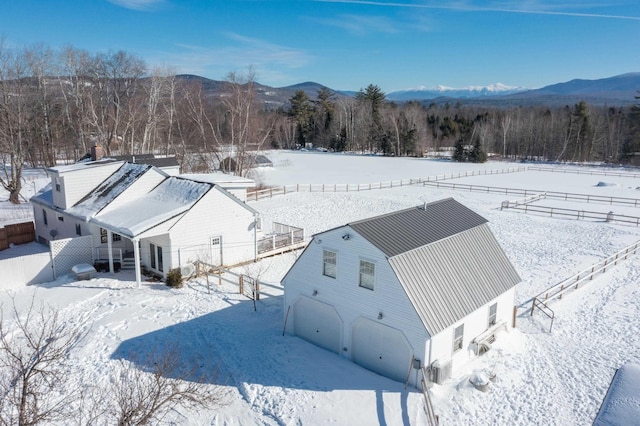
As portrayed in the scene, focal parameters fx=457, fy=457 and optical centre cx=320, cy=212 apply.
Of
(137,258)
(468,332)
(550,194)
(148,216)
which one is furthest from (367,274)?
(550,194)

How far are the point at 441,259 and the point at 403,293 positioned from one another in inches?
89.3

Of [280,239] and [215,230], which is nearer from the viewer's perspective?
[215,230]

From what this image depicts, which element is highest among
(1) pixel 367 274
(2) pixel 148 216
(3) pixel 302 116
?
(3) pixel 302 116

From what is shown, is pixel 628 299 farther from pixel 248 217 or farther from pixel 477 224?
pixel 248 217

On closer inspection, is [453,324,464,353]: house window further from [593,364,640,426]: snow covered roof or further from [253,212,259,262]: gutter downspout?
[253,212,259,262]: gutter downspout

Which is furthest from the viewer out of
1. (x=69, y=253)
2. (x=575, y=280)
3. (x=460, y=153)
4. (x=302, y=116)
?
(x=302, y=116)

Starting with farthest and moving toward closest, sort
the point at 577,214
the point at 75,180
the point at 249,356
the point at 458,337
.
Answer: the point at 577,214, the point at 75,180, the point at 249,356, the point at 458,337

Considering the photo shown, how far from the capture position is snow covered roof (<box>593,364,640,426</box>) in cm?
682

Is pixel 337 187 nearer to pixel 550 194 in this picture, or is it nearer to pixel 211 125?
pixel 211 125

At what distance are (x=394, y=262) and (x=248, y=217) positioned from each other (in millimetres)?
11507

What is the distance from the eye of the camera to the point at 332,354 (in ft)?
46.3

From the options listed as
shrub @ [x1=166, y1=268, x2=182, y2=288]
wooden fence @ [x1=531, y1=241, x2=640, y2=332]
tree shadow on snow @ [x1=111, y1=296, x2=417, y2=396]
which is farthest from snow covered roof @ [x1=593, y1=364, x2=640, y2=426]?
shrub @ [x1=166, y1=268, x2=182, y2=288]

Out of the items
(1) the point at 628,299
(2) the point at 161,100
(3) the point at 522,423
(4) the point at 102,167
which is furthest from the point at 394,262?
(2) the point at 161,100

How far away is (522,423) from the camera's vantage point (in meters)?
11.1
